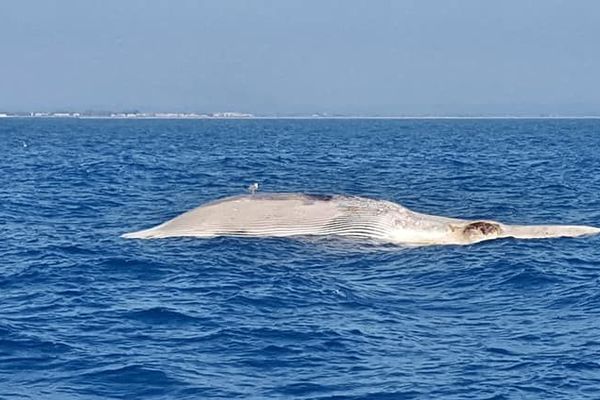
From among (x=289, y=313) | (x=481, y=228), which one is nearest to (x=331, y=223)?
(x=481, y=228)

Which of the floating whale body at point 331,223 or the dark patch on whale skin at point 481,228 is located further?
the dark patch on whale skin at point 481,228

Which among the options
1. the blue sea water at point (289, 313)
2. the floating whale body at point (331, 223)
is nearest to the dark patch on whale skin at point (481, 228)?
the floating whale body at point (331, 223)

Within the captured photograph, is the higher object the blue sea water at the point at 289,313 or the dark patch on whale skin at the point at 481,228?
the dark patch on whale skin at the point at 481,228

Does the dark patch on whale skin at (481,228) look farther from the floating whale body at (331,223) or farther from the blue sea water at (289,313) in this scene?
the blue sea water at (289,313)

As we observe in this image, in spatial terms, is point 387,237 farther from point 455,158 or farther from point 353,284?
point 455,158

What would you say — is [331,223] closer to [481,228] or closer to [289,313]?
[481,228]

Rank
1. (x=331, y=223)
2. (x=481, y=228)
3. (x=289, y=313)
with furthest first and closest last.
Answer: (x=481, y=228) → (x=331, y=223) → (x=289, y=313)

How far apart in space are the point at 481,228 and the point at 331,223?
3.53m

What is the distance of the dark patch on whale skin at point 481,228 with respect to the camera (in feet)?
83.2

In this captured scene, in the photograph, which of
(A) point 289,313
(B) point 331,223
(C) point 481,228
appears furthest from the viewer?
(C) point 481,228

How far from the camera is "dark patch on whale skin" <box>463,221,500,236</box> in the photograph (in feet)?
83.2

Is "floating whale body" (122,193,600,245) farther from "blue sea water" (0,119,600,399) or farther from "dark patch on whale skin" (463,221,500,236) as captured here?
"blue sea water" (0,119,600,399)

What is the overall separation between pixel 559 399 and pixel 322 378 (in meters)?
3.07

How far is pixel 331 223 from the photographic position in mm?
25219
